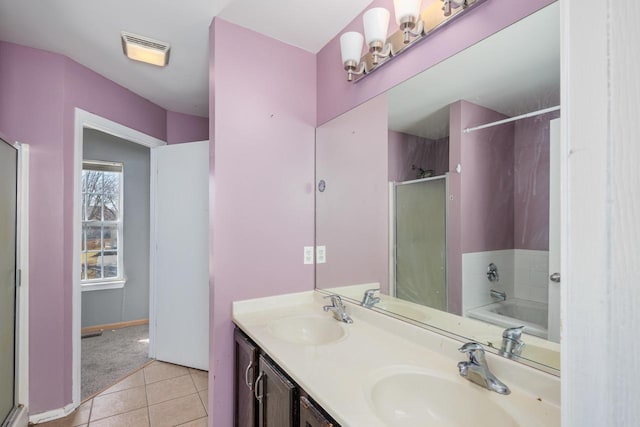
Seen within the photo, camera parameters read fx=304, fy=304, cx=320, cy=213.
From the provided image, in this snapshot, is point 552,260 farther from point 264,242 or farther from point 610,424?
point 264,242

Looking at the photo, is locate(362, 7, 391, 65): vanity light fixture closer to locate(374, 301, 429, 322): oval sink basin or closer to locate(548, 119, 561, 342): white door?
locate(548, 119, 561, 342): white door

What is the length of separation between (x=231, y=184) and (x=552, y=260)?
146 centimetres

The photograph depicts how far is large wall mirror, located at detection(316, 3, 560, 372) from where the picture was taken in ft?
3.12

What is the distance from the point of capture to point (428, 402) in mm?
993

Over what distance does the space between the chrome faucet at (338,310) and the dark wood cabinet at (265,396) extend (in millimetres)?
442

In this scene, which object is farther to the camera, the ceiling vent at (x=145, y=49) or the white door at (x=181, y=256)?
the white door at (x=181, y=256)

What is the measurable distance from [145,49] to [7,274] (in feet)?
5.20

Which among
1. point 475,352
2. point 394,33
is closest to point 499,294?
point 475,352

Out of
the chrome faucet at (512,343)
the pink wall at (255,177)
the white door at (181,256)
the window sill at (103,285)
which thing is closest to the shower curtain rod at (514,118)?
the chrome faucet at (512,343)

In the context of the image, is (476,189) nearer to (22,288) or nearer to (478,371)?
(478,371)

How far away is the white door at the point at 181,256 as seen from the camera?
2596 millimetres

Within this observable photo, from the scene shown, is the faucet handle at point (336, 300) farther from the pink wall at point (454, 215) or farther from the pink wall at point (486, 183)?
the pink wall at point (486, 183)

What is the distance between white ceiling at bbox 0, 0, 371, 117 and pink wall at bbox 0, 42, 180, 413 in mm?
170

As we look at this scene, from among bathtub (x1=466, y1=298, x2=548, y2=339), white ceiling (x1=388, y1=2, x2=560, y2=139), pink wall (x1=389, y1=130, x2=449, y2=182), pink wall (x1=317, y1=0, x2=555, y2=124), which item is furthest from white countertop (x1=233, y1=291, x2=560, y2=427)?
pink wall (x1=317, y1=0, x2=555, y2=124)
